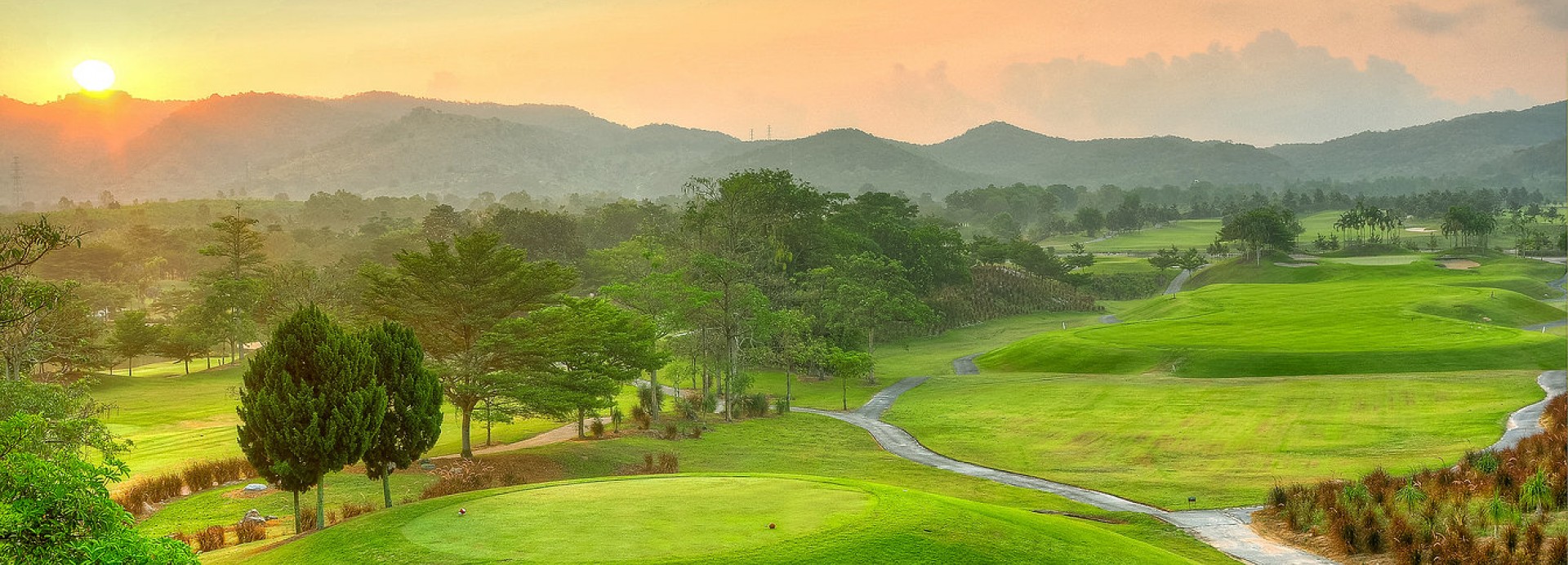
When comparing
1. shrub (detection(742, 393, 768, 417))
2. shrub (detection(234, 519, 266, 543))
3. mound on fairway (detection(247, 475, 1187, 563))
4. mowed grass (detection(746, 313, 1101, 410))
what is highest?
mound on fairway (detection(247, 475, 1187, 563))

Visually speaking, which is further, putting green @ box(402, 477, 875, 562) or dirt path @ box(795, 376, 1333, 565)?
dirt path @ box(795, 376, 1333, 565)

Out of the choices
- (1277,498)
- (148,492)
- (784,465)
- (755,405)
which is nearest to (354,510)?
(148,492)

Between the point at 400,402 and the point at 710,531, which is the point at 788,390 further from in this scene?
the point at 710,531

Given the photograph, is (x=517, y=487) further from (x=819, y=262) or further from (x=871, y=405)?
(x=819, y=262)

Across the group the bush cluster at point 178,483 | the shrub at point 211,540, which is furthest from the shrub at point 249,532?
the bush cluster at point 178,483

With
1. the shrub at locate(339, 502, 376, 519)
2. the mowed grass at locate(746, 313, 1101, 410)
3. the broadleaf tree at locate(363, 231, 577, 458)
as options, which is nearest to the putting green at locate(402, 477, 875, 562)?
the shrub at locate(339, 502, 376, 519)

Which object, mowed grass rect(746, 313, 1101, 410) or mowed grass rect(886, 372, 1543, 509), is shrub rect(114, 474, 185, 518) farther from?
mowed grass rect(746, 313, 1101, 410)
